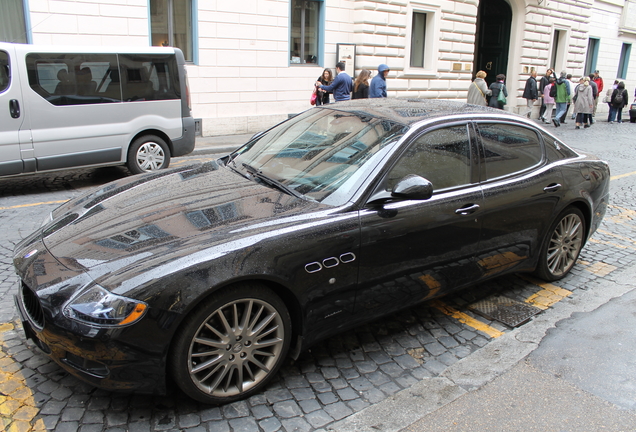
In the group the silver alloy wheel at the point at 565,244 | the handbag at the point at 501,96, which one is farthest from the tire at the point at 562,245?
the handbag at the point at 501,96

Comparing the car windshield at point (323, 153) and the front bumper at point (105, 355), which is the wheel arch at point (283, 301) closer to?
the front bumper at point (105, 355)

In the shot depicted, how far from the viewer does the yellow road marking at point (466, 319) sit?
12.9ft

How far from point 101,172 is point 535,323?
24.1ft

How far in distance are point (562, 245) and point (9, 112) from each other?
22.8 ft

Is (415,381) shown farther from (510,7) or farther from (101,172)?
(510,7)

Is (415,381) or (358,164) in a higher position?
(358,164)

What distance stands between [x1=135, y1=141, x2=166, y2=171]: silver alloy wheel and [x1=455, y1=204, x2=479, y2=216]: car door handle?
618 cm

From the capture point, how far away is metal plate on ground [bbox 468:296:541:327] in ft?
13.5

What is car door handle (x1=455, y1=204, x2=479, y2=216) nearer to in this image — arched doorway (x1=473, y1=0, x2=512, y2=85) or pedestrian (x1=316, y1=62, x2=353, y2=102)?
pedestrian (x1=316, y1=62, x2=353, y2=102)

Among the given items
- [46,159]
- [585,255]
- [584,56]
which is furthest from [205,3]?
[584,56]

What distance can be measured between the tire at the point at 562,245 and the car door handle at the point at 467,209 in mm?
1096

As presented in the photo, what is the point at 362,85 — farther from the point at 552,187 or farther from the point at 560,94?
the point at 560,94

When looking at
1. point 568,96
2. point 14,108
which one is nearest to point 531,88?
point 568,96

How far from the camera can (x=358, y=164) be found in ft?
11.5
